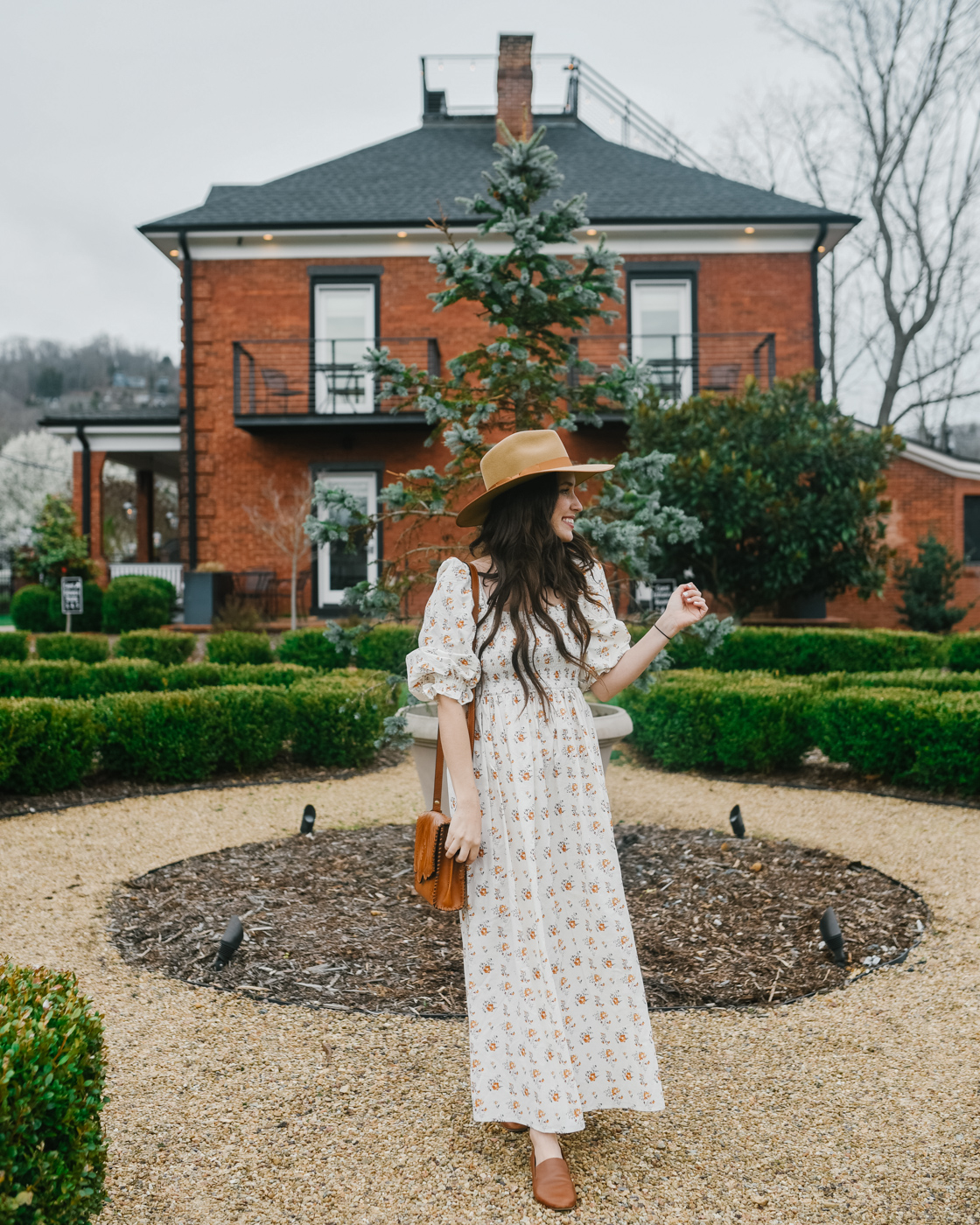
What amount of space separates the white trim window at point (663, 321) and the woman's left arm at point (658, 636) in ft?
43.7

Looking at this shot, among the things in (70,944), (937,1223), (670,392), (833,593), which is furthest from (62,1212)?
(670,392)

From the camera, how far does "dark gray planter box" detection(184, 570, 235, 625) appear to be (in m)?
13.6

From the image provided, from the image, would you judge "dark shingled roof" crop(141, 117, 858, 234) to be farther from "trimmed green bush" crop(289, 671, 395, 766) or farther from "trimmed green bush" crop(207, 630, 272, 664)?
"trimmed green bush" crop(289, 671, 395, 766)

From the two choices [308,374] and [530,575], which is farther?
[308,374]

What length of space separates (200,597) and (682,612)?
1238 centimetres

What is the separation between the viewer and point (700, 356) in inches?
585

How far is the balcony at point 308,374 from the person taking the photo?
1459 cm

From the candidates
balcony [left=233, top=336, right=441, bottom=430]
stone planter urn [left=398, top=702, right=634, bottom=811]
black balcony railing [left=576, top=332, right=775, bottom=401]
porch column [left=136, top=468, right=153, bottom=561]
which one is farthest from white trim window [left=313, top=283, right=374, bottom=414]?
stone planter urn [left=398, top=702, right=634, bottom=811]

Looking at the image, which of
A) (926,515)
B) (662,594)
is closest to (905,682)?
(662,594)

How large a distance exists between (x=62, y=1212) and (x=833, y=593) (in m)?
12.4

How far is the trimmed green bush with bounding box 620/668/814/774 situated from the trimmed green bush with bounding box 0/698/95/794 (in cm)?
396

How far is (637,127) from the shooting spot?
1888 centimetres

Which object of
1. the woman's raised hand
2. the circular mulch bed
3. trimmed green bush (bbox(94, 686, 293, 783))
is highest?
the woman's raised hand

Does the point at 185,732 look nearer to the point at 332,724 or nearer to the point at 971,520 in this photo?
the point at 332,724
